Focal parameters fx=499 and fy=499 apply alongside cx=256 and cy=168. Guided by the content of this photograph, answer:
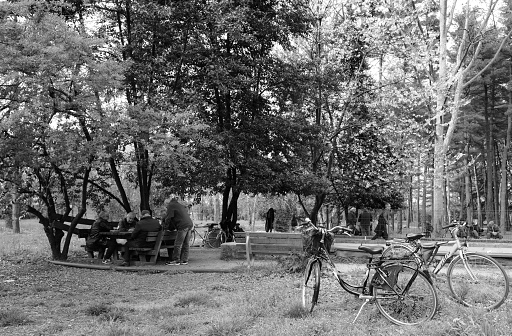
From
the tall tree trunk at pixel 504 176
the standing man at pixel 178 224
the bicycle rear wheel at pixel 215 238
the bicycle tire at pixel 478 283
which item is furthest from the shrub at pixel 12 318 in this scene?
the tall tree trunk at pixel 504 176

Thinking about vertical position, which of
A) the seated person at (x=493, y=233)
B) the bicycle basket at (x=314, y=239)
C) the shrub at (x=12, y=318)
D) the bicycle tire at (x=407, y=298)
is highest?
the bicycle basket at (x=314, y=239)

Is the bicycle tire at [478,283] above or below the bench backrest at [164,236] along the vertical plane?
below

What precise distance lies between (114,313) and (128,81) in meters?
8.78

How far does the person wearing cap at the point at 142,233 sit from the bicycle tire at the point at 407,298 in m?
6.81

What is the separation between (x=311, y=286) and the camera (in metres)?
6.35

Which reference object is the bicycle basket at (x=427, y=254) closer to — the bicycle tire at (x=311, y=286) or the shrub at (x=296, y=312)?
the bicycle tire at (x=311, y=286)

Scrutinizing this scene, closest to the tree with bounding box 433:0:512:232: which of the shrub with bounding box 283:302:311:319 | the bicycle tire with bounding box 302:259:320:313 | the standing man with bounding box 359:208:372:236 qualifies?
the standing man with bounding box 359:208:372:236

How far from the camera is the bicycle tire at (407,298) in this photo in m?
5.39

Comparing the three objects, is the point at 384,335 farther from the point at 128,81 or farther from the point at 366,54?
the point at 366,54

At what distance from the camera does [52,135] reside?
10.4 m

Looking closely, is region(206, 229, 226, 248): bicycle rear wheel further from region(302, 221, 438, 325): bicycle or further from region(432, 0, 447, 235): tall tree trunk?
region(302, 221, 438, 325): bicycle

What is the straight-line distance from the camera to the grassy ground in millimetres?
5242

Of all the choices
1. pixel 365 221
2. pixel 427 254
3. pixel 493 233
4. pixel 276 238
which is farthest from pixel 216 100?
pixel 493 233

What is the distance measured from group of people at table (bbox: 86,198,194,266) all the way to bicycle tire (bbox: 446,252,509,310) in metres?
6.83
